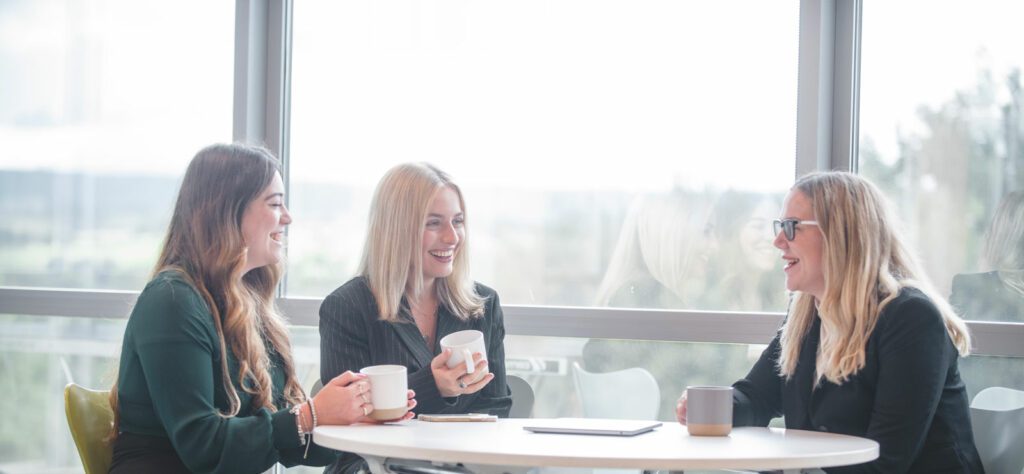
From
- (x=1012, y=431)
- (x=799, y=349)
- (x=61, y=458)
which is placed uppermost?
(x=799, y=349)

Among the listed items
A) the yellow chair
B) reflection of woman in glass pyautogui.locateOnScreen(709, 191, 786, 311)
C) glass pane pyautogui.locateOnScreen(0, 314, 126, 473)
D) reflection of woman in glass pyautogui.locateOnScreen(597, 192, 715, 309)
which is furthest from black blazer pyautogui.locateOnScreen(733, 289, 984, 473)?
glass pane pyautogui.locateOnScreen(0, 314, 126, 473)

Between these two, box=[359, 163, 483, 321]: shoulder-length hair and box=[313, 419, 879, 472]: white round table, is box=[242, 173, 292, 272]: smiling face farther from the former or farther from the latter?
box=[313, 419, 879, 472]: white round table

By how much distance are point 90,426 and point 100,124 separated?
202cm

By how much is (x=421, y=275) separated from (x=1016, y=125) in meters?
1.76

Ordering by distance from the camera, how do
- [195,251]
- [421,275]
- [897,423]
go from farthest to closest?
[421,275] < [195,251] < [897,423]

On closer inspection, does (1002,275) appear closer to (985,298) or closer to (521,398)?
(985,298)

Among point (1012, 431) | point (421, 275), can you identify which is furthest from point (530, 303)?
point (1012, 431)

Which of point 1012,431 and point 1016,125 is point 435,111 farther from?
point 1012,431

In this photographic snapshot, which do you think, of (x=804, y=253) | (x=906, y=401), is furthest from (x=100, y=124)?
(x=906, y=401)

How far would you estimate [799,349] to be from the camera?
2686mm

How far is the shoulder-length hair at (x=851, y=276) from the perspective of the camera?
8.13 ft

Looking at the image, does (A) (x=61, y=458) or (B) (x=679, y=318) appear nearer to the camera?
(B) (x=679, y=318)

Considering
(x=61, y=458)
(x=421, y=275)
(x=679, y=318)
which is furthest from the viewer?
(x=61, y=458)

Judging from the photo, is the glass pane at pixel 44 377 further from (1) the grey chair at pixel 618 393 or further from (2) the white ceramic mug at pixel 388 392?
(2) the white ceramic mug at pixel 388 392
